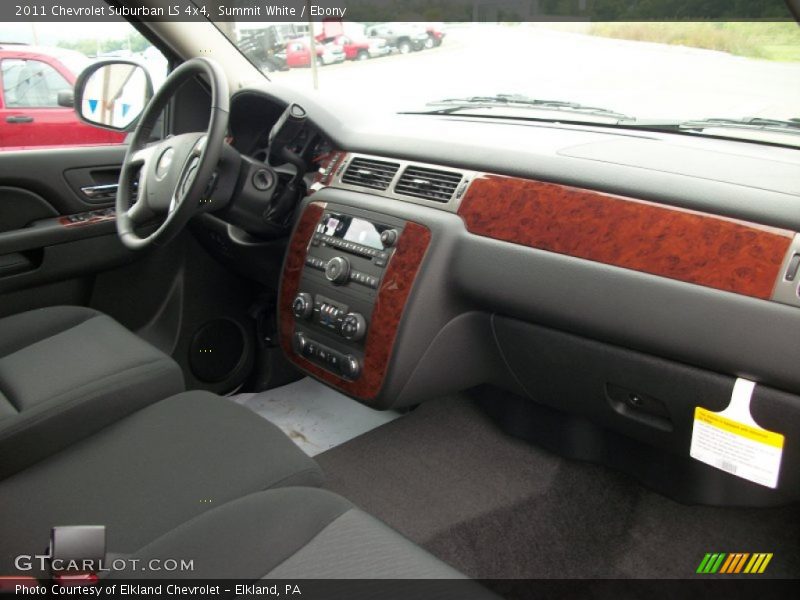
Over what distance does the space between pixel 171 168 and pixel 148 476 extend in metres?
0.79

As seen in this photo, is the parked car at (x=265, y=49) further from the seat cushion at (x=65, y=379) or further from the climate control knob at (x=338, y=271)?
the seat cushion at (x=65, y=379)

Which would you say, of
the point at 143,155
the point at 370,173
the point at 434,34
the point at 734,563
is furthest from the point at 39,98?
the point at 734,563

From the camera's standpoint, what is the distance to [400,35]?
2.18 metres

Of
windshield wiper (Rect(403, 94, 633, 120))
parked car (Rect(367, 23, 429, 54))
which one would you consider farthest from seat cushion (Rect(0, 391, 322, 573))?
parked car (Rect(367, 23, 429, 54))

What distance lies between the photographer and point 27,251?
1.96m

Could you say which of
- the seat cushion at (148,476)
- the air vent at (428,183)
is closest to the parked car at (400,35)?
the air vent at (428,183)

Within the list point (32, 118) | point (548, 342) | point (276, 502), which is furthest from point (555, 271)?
point (32, 118)

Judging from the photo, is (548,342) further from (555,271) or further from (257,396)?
(257,396)

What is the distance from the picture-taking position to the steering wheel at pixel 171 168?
146 cm

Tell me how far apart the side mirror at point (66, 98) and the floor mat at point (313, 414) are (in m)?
1.08

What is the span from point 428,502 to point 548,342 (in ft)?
2.13

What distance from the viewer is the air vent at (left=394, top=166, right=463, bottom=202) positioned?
161cm

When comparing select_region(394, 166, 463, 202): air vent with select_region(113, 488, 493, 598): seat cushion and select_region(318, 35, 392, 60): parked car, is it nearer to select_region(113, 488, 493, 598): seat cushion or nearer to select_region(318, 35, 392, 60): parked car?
select_region(318, 35, 392, 60): parked car

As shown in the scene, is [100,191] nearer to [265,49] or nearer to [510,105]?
[265,49]
